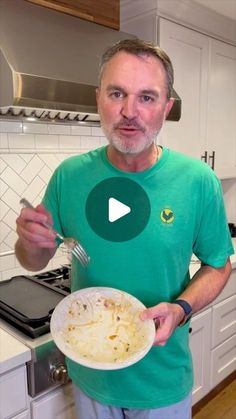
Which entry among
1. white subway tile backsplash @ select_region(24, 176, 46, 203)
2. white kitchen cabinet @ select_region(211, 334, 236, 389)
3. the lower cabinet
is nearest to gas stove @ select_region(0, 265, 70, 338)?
white subway tile backsplash @ select_region(24, 176, 46, 203)

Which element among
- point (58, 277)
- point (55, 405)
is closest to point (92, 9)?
point (58, 277)

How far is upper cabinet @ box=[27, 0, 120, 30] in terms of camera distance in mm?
1332

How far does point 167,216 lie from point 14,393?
0.67 m

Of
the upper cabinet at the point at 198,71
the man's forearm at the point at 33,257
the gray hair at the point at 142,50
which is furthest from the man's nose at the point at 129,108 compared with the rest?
the upper cabinet at the point at 198,71

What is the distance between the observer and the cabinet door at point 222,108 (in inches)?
79.0

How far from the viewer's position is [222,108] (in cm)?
211

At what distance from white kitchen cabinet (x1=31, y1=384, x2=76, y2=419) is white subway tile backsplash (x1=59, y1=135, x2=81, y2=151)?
3.30 ft

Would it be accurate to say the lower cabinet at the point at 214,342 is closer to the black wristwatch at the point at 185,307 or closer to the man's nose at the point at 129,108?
the black wristwatch at the point at 185,307

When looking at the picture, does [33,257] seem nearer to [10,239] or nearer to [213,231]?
[213,231]

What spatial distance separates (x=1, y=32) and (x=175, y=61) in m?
→ 0.93

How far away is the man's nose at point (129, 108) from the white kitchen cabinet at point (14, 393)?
749mm

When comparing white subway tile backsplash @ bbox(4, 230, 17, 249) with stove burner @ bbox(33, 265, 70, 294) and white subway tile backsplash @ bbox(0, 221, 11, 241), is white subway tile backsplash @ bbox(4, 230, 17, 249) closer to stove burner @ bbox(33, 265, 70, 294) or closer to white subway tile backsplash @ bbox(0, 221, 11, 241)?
white subway tile backsplash @ bbox(0, 221, 11, 241)

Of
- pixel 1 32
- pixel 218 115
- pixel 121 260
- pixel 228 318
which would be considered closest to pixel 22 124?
pixel 1 32

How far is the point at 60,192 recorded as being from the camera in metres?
0.91
